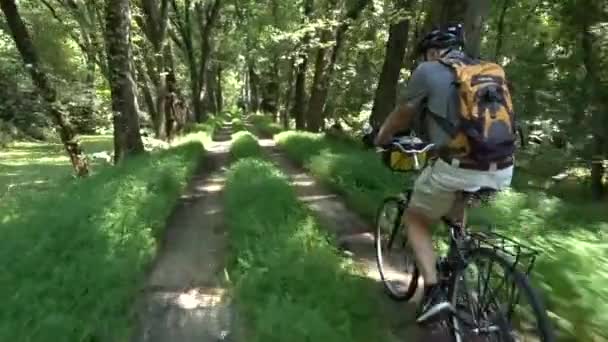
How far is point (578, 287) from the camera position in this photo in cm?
383

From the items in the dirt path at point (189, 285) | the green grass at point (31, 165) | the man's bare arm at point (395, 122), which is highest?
the man's bare arm at point (395, 122)

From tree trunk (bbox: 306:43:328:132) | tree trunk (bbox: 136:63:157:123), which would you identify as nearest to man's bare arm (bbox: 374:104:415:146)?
tree trunk (bbox: 306:43:328:132)

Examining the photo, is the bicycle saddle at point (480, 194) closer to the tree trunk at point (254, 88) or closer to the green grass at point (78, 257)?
the green grass at point (78, 257)

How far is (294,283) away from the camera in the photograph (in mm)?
4590

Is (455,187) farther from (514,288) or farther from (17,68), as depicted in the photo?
(17,68)

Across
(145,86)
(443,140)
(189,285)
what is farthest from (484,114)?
(145,86)

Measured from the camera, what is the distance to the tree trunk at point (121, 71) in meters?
11.4

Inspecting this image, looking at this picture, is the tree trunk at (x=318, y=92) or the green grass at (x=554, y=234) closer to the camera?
the green grass at (x=554, y=234)

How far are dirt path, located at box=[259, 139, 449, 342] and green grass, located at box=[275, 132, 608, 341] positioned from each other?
24 cm

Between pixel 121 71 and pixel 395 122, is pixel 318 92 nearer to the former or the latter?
pixel 121 71

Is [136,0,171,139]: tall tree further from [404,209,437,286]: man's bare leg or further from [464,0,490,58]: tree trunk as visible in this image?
[404,209,437,286]: man's bare leg

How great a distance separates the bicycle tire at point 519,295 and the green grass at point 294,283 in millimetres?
757

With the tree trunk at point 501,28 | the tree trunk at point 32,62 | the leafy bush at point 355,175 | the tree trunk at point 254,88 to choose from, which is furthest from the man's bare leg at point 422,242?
the tree trunk at point 254,88

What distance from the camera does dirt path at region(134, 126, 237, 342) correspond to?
4.58 metres
